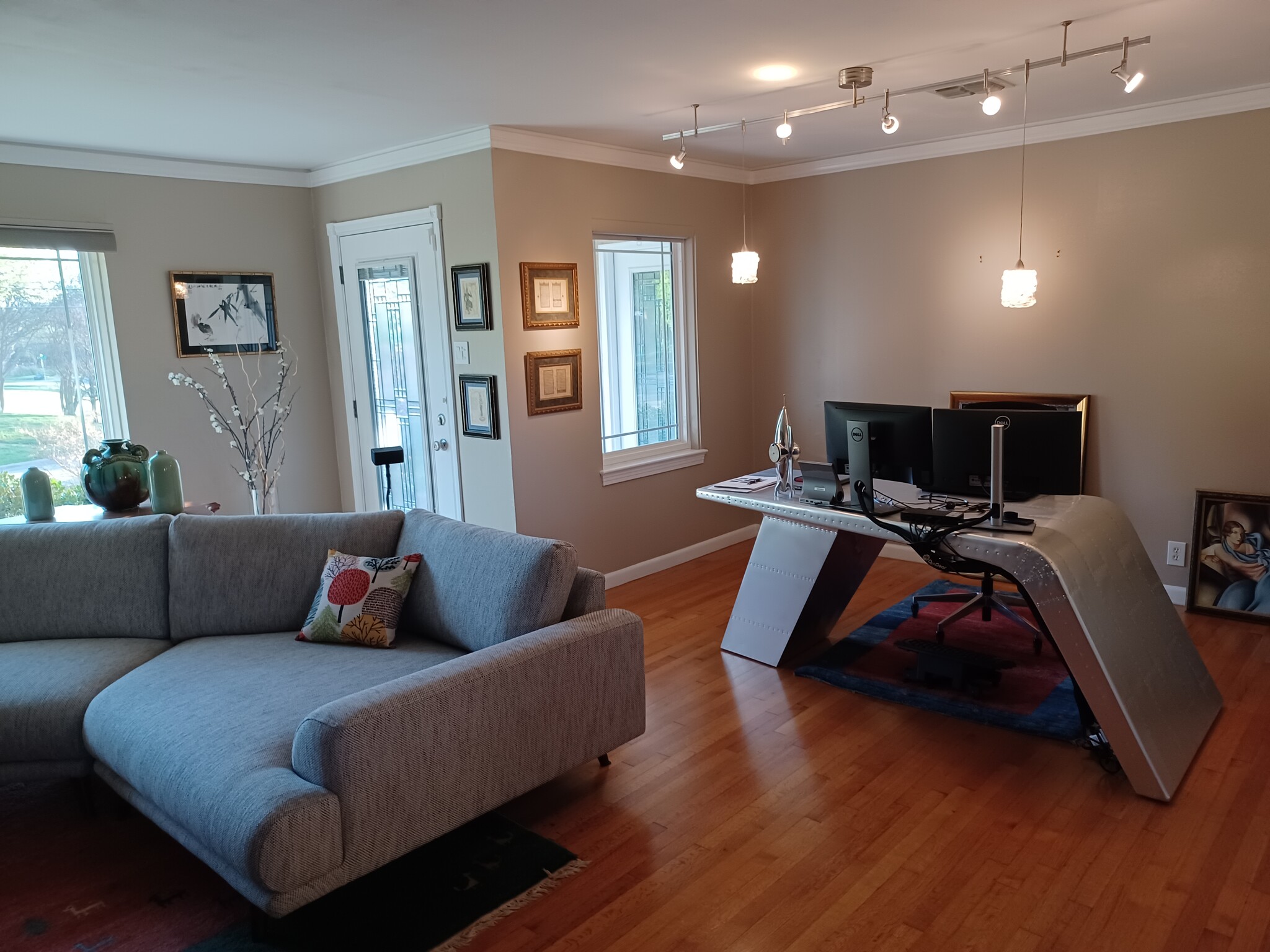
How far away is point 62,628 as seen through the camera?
127 inches

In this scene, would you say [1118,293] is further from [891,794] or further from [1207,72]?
[891,794]

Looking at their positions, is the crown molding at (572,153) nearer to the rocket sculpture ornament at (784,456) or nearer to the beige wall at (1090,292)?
the beige wall at (1090,292)

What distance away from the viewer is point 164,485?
3.71 metres

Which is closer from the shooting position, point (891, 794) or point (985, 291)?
point (891, 794)

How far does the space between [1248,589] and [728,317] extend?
319 cm

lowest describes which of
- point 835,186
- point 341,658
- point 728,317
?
point 341,658

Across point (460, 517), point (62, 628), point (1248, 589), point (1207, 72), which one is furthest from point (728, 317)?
point (62, 628)

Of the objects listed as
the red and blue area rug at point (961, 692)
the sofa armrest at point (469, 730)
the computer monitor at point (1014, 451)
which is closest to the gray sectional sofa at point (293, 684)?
the sofa armrest at point (469, 730)

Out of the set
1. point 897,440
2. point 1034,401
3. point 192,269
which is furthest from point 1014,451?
point 192,269

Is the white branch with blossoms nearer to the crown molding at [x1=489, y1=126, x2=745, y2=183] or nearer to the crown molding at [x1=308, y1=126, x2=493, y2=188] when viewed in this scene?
the crown molding at [x1=308, y1=126, x2=493, y2=188]

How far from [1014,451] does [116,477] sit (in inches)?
142

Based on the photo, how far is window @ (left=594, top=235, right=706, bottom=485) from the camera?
512 centimetres

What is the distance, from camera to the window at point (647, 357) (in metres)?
5.12

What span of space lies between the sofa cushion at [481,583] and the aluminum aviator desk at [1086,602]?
115 cm
